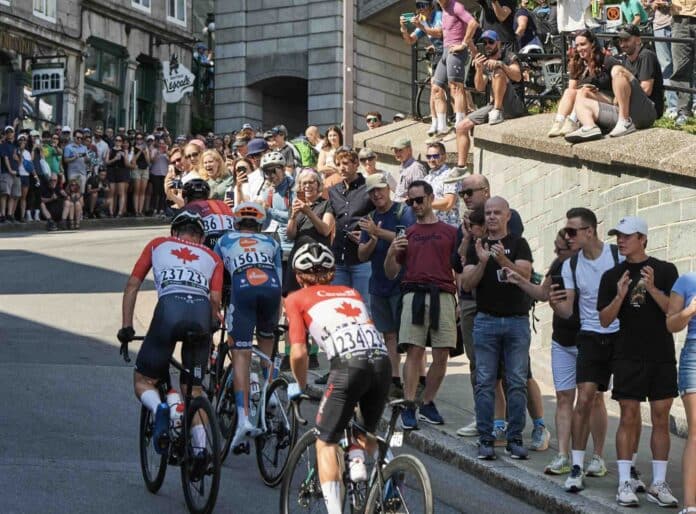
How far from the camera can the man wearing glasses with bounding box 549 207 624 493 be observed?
1012 centimetres

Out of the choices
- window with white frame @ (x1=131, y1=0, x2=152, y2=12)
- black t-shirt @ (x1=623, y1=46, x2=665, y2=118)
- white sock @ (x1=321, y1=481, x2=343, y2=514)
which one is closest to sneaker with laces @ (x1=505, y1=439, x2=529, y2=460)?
white sock @ (x1=321, y1=481, x2=343, y2=514)

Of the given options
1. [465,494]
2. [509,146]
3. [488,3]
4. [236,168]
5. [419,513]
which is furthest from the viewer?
[488,3]

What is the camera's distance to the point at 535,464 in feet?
→ 35.6

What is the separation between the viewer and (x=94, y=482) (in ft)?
32.6

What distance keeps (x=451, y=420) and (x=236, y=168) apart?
4.34 m

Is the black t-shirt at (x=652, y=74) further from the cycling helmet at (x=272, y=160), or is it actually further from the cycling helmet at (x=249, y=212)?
the cycling helmet at (x=249, y=212)

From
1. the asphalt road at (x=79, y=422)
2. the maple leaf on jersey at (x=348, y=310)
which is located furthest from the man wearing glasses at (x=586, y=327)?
the maple leaf on jersey at (x=348, y=310)

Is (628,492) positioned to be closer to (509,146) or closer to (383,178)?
(383,178)

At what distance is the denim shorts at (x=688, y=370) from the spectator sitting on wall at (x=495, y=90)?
27.6ft

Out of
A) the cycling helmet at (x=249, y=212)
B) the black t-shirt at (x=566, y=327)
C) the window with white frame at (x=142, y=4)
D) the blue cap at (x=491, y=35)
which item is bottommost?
the black t-shirt at (x=566, y=327)

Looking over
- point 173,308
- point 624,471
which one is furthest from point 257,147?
point 624,471

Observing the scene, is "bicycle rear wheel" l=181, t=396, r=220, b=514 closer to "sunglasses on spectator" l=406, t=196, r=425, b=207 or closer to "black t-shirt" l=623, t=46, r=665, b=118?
"sunglasses on spectator" l=406, t=196, r=425, b=207

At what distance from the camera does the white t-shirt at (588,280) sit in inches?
406

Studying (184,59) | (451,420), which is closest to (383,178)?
(451,420)
